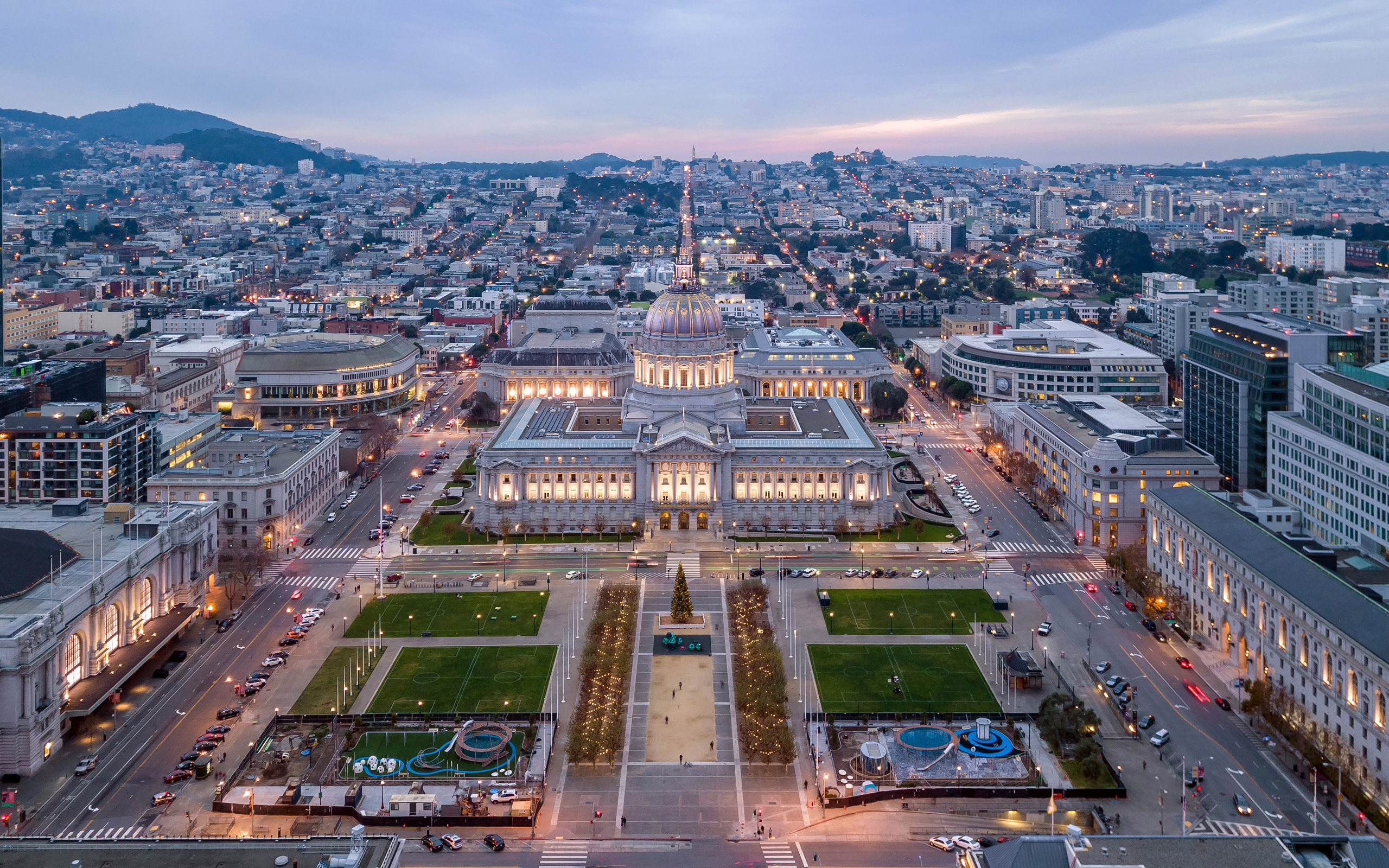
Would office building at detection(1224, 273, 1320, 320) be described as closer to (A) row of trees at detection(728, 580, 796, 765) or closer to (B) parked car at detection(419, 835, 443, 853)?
(A) row of trees at detection(728, 580, 796, 765)

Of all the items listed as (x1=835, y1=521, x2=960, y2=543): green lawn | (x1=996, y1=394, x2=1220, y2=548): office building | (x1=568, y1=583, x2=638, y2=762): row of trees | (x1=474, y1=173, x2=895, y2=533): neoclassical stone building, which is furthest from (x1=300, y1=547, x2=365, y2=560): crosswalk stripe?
(x1=996, y1=394, x2=1220, y2=548): office building

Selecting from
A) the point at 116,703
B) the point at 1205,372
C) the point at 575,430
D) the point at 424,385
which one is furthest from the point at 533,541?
the point at 424,385

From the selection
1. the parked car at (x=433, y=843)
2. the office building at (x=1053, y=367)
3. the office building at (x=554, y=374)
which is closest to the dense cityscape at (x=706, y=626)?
the parked car at (x=433, y=843)

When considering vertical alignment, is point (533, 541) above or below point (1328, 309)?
below

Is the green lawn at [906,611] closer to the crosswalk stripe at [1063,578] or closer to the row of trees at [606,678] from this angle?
Result: the crosswalk stripe at [1063,578]

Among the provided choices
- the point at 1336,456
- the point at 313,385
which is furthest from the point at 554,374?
the point at 1336,456

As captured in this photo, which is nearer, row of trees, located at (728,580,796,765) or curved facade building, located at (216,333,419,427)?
row of trees, located at (728,580,796,765)

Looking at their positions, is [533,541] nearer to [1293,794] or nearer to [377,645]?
[377,645]
